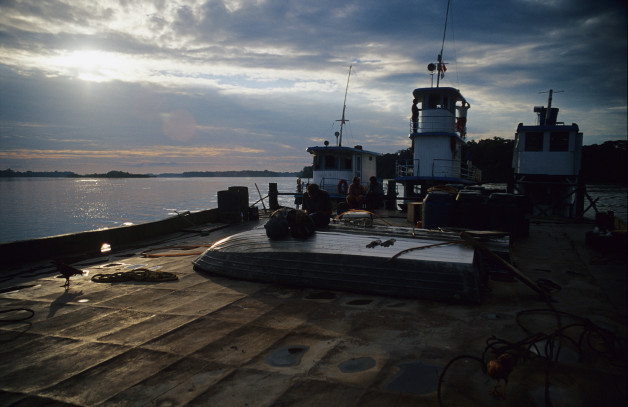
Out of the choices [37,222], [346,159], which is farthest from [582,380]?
[37,222]

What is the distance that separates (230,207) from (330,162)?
11.8 meters

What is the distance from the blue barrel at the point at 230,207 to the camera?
611 inches

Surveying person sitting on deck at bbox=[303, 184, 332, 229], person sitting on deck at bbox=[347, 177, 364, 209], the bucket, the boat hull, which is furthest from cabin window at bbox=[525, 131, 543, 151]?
the boat hull

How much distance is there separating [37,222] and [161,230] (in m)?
44.1

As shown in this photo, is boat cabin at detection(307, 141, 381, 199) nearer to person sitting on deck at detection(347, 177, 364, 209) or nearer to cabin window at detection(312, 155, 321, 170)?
cabin window at detection(312, 155, 321, 170)

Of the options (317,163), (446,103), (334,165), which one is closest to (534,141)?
(446,103)

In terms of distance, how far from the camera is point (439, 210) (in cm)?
1065

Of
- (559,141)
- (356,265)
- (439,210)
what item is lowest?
(356,265)

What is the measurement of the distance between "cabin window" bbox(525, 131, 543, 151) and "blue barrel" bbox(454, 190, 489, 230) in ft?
51.9

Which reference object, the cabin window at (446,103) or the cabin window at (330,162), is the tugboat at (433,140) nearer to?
the cabin window at (446,103)

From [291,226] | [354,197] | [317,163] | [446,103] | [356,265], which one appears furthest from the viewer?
[317,163]

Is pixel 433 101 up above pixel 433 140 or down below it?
above

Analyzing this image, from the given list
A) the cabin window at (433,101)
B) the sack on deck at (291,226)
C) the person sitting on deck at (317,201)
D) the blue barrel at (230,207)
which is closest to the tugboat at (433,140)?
the cabin window at (433,101)

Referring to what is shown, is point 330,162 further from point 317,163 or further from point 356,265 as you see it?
point 356,265
